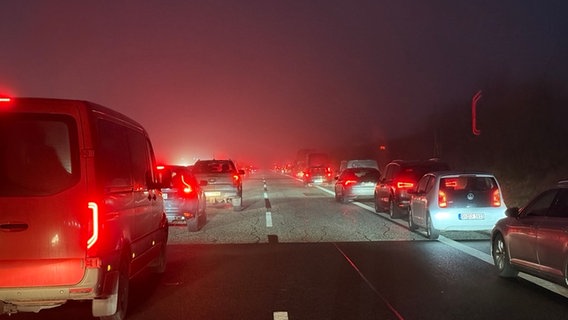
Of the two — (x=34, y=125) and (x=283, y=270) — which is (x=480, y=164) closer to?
(x=283, y=270)

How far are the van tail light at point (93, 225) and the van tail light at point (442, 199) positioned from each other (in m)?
8.79

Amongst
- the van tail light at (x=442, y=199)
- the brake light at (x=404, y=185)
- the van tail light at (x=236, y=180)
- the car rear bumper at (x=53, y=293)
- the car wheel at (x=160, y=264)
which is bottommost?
the car wheel at (x=160, y=264)

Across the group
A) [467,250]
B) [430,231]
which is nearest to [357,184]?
[430,231]

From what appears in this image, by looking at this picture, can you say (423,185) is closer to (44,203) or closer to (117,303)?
(117,303)

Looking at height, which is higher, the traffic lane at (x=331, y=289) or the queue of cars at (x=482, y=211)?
the queue of cars at (x=482, y=211)

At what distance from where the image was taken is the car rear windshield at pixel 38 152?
17.4 ft

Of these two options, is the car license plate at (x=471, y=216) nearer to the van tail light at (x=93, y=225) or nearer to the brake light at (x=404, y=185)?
the brake light at (x=404, y=185)

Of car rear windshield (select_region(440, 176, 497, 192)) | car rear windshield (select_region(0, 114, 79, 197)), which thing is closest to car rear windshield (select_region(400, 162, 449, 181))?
car rear windshield (select_region(440, 176, 497, 192))

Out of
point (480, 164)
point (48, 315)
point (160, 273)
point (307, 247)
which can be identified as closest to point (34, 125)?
point (48, 315)

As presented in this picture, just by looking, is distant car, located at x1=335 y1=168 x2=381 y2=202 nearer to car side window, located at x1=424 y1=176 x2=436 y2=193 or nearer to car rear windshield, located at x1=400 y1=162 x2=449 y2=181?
car rear windshield, located at x1=400 y1=162 x2=449 y2=181

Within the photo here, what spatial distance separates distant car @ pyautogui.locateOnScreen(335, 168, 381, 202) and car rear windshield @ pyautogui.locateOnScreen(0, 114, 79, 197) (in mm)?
19643

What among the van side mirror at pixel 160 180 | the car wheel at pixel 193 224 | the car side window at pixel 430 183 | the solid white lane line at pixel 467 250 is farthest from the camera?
the car wheel at pixel 193 224

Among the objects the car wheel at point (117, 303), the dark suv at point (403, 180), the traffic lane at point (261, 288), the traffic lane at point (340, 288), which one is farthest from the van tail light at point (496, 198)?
the car wheel at point (117, 303)

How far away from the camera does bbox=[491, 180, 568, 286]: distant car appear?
685cm
